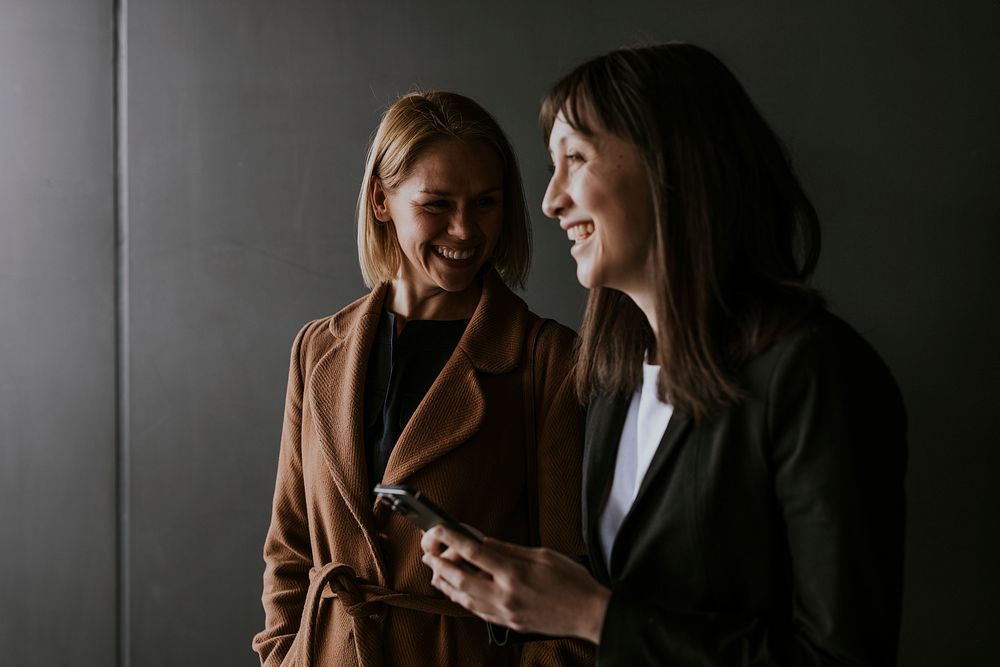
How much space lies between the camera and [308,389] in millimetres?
1914

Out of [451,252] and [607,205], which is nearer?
[607,205]

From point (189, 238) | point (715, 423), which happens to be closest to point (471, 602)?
point (715, 423)

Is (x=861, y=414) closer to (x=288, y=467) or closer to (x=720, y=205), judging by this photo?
(x=720, y=205)

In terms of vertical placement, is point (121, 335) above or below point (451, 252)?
below

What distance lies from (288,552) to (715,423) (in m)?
1.04

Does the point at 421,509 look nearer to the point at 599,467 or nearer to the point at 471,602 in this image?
the point at 471,602

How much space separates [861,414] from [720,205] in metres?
0.32

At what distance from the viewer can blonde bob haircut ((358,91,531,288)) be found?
181 centimetres

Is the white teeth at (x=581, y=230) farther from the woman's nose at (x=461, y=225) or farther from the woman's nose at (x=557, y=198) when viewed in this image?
the woman's nose at (x=461, y=225)

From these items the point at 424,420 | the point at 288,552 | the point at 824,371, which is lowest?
the point at 288,552

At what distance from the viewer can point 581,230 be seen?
1387 millimetres

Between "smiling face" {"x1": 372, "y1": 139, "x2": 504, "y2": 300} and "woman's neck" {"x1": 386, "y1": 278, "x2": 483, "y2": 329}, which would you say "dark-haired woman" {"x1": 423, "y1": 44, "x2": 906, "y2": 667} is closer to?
"smiling face" {"x1": 372, "y1": 139, "x2": 504, "y2": 300}

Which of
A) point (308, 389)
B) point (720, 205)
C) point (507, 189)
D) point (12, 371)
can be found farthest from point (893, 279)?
point (12, 371)

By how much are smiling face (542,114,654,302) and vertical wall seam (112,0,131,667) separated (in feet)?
5.62
